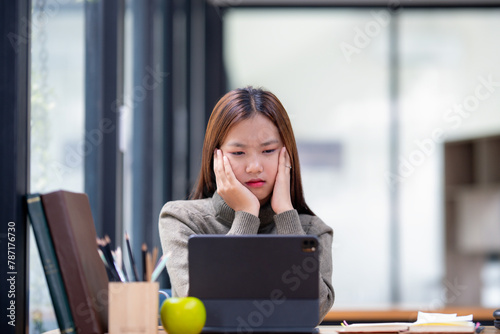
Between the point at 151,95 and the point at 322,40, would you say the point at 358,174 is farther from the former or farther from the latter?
the point at 151,95

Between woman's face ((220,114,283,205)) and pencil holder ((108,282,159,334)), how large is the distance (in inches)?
21.5

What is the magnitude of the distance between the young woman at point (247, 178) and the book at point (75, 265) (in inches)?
12.1

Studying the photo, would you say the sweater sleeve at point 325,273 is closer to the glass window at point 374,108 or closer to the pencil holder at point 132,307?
the pencil holder at point 132,307

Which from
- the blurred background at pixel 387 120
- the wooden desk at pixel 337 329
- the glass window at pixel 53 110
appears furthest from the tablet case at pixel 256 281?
the blurred background at pixel 387 120

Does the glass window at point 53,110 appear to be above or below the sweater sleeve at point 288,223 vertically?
above

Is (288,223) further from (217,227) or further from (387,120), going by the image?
(387,120)

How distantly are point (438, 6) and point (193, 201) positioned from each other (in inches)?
150

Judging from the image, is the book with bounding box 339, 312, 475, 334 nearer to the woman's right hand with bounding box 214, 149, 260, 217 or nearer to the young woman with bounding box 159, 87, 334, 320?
the young woman with bounding box 159, 87, 334, 320

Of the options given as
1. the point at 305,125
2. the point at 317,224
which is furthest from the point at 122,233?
the point at 305,125

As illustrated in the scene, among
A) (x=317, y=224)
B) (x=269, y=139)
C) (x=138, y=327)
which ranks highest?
(x=269, y=139)

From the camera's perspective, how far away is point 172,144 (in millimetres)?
3836

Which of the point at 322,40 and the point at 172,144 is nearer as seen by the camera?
the point at 172,144

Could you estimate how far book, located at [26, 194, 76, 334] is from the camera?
4.02 feet

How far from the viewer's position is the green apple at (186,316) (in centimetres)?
120
